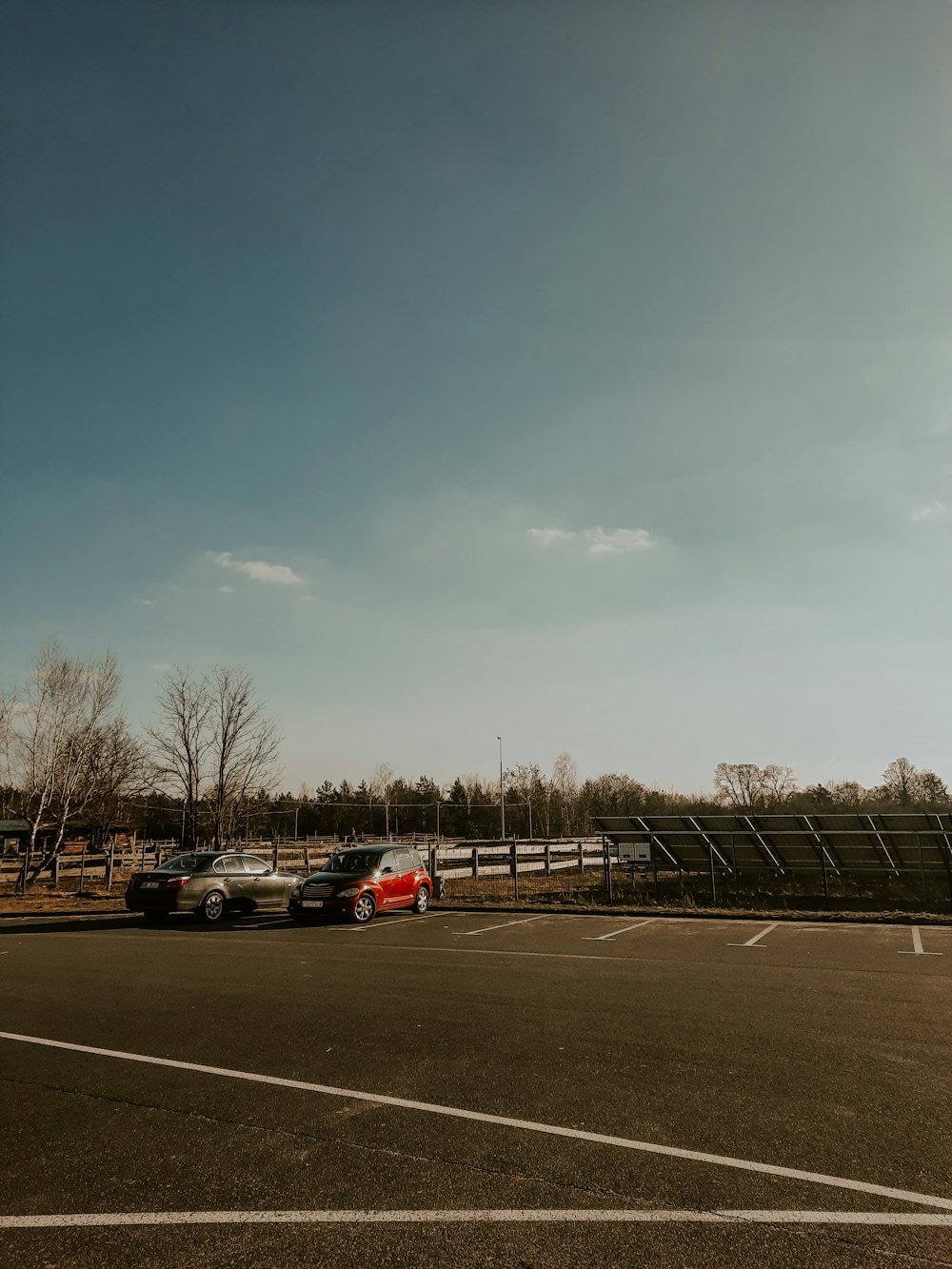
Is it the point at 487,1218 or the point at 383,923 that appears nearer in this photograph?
the point at 487,1218

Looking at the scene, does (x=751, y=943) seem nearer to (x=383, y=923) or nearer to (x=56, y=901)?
(x=383, y=923)

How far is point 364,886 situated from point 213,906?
420 centimetres

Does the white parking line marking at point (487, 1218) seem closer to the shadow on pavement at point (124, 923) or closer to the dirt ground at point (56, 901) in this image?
the shadow on pavement at point (124, 923)

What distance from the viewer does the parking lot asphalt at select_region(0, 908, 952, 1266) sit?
3.64 metres

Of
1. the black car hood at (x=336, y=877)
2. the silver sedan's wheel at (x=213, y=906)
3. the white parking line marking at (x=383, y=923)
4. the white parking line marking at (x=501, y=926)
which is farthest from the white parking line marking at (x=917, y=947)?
the silver sedan's wheel at (x=213, y=906)

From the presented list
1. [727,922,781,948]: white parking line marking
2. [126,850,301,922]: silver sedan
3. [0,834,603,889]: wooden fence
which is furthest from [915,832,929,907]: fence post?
[126,850,301,922]: silver sedan

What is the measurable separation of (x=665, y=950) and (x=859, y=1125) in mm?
8085

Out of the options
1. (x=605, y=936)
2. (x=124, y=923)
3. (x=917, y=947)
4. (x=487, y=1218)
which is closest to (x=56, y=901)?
(x=124, y=923)

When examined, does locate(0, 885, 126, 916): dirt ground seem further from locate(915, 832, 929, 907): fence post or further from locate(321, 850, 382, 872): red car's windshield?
locate(915, 832, 929, 907): fence post

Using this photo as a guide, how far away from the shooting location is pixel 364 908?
17906mm

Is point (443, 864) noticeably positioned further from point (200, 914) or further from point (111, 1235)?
point (111, 1235)

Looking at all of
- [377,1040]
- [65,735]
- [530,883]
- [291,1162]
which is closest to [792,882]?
[530,883]

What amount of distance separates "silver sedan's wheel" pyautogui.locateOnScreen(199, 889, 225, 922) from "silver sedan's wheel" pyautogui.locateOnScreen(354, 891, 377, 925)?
3.96 metres

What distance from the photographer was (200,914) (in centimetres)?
1928
